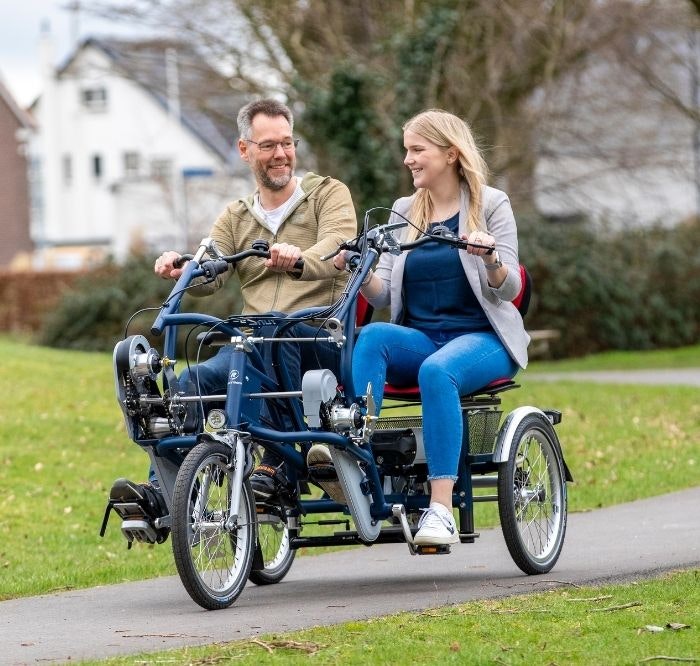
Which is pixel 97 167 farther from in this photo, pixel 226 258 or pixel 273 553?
pixel 226 258

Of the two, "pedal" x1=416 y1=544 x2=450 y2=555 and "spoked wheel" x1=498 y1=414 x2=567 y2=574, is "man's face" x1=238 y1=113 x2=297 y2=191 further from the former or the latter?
"pedal" x1=416 y1=544 x2=450 y2=555

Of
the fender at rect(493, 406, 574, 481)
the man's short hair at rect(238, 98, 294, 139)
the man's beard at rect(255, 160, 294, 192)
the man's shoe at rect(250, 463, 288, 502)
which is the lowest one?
the man's shoe at rect(250, 463, 288, 502)

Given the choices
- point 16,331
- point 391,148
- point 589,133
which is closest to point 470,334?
point 391,148

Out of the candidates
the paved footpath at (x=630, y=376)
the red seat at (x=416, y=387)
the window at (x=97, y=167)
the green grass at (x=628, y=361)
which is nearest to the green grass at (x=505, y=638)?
the red seat at (x=416, y=387)

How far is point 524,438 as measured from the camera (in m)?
6.84

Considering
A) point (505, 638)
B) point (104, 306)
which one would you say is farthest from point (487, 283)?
point (104, 306)

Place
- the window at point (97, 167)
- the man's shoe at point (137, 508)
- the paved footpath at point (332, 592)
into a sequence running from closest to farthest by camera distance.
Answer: the paved footpath at point (332, 592)
the man's shoe at point (137, 508)
the window at point (97, 167)

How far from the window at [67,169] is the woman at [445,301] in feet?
193

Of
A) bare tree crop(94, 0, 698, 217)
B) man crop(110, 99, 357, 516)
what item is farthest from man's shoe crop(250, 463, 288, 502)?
bare tree crop(94, 0, 698, 217)

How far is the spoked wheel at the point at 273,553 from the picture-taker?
274 inches

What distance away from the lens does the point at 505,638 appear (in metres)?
5.01

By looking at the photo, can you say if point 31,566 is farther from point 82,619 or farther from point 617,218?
point 617,218

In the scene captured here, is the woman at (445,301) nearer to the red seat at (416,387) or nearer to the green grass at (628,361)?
the red seat at (416,387)

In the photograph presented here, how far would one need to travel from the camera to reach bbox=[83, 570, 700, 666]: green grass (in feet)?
15.5
